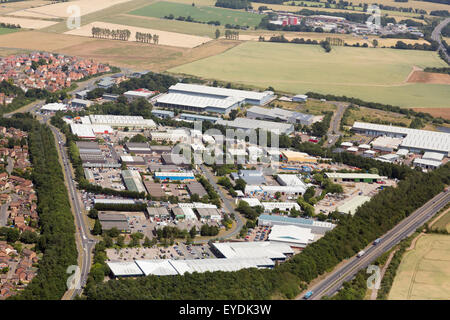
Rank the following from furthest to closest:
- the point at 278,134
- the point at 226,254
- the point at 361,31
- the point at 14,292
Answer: the point at 361,31 → the point at 278,134 → the point at 226,254 → the point at 14,292

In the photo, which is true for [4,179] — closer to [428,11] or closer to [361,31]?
[361,31]

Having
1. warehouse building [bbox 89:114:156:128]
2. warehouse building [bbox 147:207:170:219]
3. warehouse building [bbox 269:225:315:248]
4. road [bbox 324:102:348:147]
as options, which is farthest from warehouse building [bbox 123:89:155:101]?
warehouse building [bbox 269:225:315:248]

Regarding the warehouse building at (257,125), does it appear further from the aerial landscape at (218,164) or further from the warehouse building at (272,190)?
the warehouse building at (272,190)

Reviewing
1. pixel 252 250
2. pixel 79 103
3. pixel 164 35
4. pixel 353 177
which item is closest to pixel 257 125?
pixel 353 177

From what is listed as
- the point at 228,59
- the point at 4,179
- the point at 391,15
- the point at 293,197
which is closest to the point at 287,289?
the point at 293,197

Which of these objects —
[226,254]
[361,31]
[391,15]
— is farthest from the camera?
[391,15]

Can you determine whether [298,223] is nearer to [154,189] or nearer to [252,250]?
[252,250]

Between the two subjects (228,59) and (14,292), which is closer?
(14,292)
